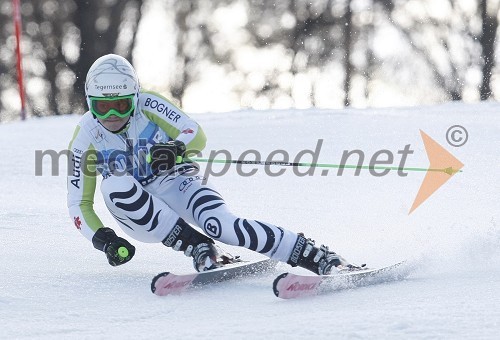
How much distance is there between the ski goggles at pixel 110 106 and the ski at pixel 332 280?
1.19 metres

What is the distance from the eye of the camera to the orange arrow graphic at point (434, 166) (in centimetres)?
697

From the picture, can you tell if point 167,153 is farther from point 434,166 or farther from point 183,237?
point 434,166

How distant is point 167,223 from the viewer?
4.43m

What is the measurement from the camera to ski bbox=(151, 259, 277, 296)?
4.06 m

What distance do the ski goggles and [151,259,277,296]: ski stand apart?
0.85m

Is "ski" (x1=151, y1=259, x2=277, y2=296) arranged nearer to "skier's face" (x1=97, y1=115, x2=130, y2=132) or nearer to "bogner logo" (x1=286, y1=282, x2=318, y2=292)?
"bogner logo" (x1=286, y1=282, x2=318, y2=292)

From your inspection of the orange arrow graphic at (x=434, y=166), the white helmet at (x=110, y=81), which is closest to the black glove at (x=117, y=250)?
the white helmet at (x=110, y=81)

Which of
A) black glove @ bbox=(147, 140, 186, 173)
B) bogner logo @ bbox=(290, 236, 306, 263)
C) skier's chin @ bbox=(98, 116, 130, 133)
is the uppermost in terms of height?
skier's chin @ bbox=(98, 116, 130, 133)

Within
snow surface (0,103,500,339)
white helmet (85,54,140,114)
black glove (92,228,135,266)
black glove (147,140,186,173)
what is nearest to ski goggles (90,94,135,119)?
white helmet (85,54,140,114)

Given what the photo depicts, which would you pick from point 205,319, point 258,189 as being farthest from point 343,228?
point 205,319

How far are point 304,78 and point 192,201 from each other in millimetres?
21325

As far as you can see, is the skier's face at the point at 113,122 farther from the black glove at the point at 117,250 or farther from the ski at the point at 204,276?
the ski at the point at 204,276

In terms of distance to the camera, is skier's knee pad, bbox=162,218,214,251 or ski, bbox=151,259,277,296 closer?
ski, bbox=151,259,277,296

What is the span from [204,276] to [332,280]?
0.58 metres
